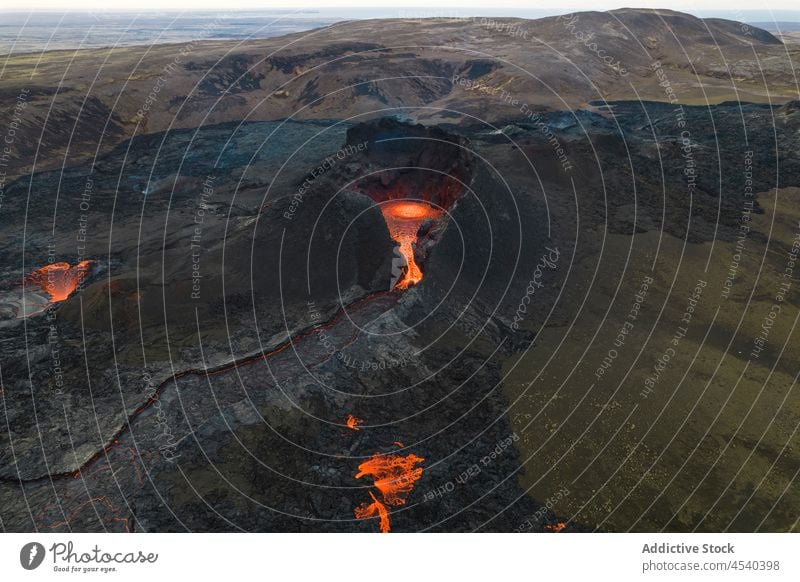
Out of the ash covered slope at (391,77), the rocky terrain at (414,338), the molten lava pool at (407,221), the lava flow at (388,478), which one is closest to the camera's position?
the lava flow at (388,478)

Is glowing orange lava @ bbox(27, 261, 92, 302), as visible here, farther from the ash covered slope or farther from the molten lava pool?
the ash covered slope

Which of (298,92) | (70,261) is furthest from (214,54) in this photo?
(70,261)

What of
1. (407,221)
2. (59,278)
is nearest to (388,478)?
(407,221)

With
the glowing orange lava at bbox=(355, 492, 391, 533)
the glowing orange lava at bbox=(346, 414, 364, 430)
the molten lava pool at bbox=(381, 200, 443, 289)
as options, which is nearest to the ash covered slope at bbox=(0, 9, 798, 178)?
the molten lava pool at bbox=(381, 200, 443, 289)

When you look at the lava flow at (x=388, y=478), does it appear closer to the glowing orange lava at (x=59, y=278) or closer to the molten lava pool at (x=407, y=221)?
the molten lava pool at (x=407, y=221)

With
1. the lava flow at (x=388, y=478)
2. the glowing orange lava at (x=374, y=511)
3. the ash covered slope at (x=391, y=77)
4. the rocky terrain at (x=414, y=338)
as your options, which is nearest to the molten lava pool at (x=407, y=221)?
the rocky terrain at (x=414, y=338)

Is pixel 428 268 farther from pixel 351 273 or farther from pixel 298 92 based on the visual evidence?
pixel 298 92
